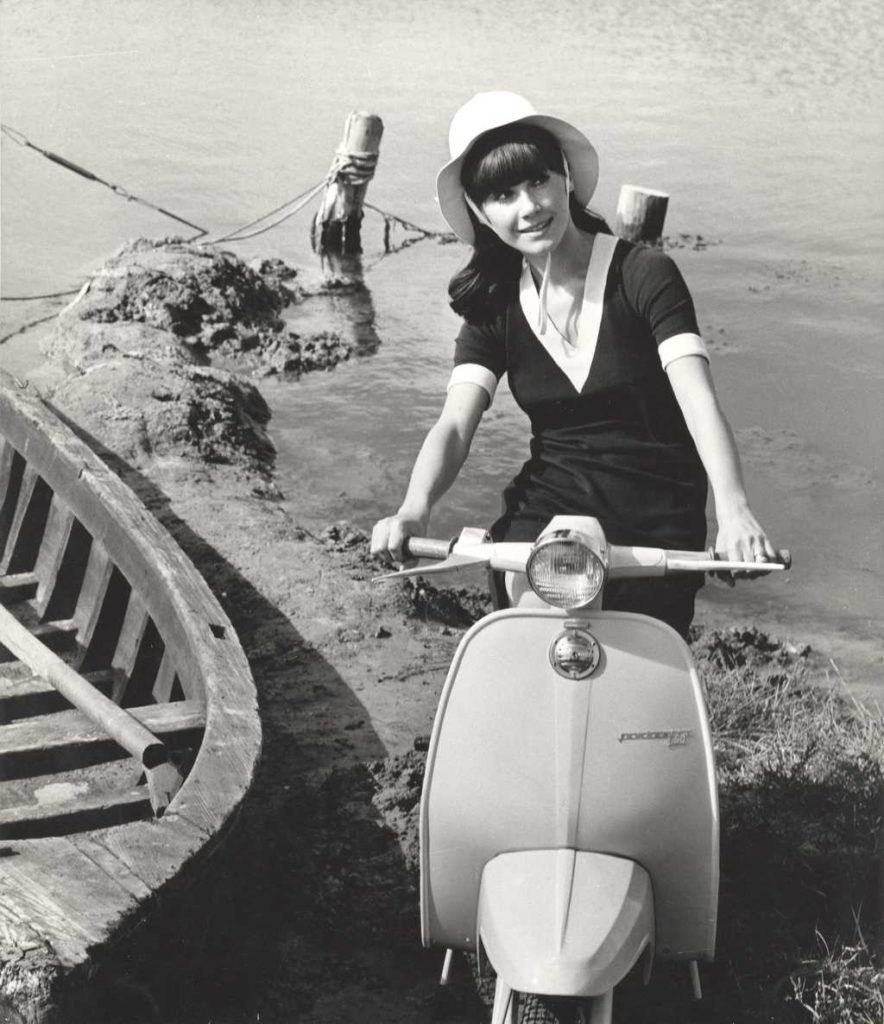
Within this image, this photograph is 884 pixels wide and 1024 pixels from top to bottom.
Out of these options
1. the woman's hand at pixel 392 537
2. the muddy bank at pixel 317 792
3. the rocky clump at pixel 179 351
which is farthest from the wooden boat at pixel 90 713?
the rocky clump at pixel 179 351

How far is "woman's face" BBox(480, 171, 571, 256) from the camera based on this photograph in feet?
9.04

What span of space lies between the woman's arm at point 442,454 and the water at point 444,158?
10.1ft

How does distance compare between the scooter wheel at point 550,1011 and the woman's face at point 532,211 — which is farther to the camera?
the woman's face at point 532,211

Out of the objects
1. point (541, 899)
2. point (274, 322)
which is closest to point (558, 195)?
point (541, 899)

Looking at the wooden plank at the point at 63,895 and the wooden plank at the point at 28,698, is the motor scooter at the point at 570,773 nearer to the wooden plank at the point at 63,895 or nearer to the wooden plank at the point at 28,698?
the wooden plank at the point at 63,895

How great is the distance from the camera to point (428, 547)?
7.82 feet

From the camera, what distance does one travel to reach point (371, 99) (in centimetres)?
1703

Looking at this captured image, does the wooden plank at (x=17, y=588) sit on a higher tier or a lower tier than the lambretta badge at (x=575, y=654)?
lower

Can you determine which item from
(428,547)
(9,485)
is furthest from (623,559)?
(9,485)

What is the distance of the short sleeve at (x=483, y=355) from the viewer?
2.98 meters

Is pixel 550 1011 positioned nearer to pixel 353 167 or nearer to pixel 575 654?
pixel 575 654

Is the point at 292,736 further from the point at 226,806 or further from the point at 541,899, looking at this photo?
the point at 541,899

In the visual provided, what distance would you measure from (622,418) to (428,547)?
723mm

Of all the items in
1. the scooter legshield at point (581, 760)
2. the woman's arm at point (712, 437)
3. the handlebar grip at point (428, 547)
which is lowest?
the scooter legshield at point (581, 760)
